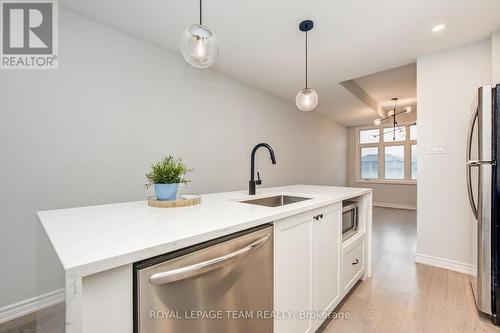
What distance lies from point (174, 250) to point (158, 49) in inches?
91.7

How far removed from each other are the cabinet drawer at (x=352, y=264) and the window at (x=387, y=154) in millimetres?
4881

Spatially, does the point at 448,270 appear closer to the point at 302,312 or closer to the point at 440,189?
the point at 440,189

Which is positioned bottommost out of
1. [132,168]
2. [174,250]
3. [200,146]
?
[174,250]

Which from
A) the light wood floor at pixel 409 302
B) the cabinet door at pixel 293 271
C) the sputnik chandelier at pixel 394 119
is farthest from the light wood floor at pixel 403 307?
the sputnik chandelier at pixel 394 119

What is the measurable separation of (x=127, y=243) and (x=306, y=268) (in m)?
1.02

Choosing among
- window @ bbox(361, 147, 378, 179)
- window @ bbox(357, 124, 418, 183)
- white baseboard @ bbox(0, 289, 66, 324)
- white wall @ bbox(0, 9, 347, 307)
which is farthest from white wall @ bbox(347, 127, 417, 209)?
white baseboard @ bbox(0, 289, 66, 324)

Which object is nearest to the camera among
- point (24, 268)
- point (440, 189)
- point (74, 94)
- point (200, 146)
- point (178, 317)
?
point (178, 317)

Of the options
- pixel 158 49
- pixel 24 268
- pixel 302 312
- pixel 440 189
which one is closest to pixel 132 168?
pixel 24 268

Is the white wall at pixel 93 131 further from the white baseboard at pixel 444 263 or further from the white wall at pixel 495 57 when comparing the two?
the white wall at pixel 495 57

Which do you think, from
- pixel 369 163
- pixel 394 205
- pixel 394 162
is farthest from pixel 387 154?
pixel 394 205

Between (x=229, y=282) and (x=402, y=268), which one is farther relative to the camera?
(x=402, y=268)

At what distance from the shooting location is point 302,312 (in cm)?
127

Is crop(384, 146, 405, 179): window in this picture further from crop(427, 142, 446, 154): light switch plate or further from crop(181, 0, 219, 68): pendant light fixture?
crop(181, 0, 219, 68): pendant light fixture

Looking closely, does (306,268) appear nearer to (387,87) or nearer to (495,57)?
(495,57)
